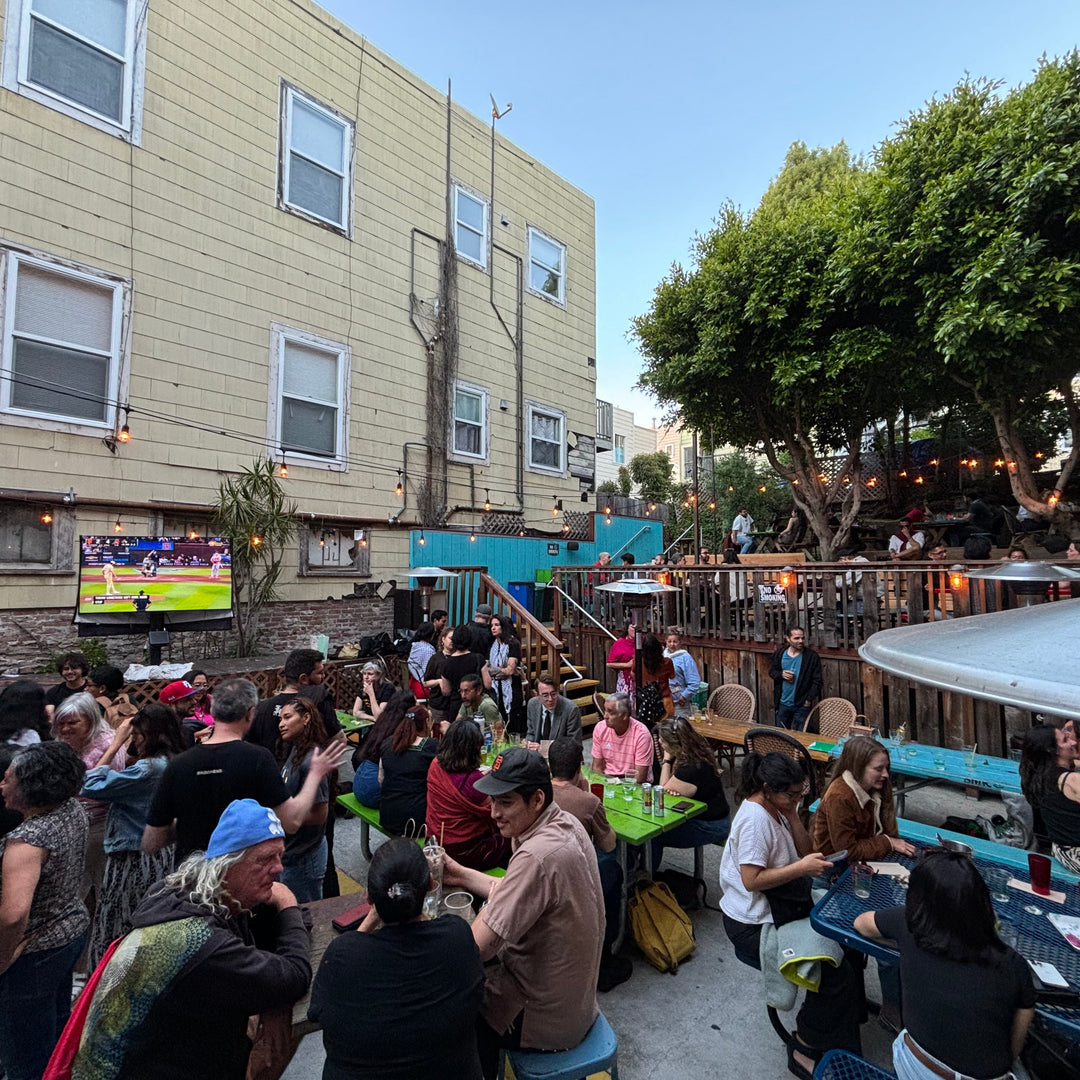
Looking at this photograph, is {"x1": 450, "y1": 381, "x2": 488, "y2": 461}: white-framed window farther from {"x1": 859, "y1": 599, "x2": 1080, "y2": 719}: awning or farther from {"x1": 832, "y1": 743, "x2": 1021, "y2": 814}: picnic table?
{"x1": 859, "y1": 599, "x2": 1080, "y2": 719}: awning

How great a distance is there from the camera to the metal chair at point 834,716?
7.03 metres

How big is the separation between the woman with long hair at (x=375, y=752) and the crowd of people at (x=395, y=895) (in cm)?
2

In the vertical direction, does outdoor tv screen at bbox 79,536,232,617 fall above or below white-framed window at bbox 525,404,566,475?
below

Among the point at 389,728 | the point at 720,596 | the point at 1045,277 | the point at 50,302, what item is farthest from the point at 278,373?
the point at 1045,277

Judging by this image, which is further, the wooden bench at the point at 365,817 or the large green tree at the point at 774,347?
the large green tree at the point at 774,347

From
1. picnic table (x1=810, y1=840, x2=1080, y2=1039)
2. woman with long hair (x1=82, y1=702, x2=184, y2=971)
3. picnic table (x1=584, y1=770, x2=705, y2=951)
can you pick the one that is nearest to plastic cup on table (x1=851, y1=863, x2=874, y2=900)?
picnic table (x1=810, y1=840, x2=1080, y2=1039)

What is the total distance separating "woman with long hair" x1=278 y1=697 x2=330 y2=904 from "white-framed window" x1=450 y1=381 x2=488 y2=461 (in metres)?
9.63

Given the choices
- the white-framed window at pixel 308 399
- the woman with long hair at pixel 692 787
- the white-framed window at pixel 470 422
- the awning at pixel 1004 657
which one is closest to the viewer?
the awning at pixel 1004 657

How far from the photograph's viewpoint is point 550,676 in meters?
9.91

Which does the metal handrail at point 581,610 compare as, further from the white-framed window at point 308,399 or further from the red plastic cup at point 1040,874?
the red plastic cup at point 1040,874

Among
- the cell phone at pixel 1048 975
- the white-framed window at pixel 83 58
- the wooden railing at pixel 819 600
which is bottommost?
the cell phone at pixel 1048 975

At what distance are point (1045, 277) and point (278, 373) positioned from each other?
1196 centimetres

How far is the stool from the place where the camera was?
2.49 metres

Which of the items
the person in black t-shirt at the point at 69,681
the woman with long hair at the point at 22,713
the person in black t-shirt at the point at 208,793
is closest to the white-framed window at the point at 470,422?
the person in black t-shirt at the point at 69,681
